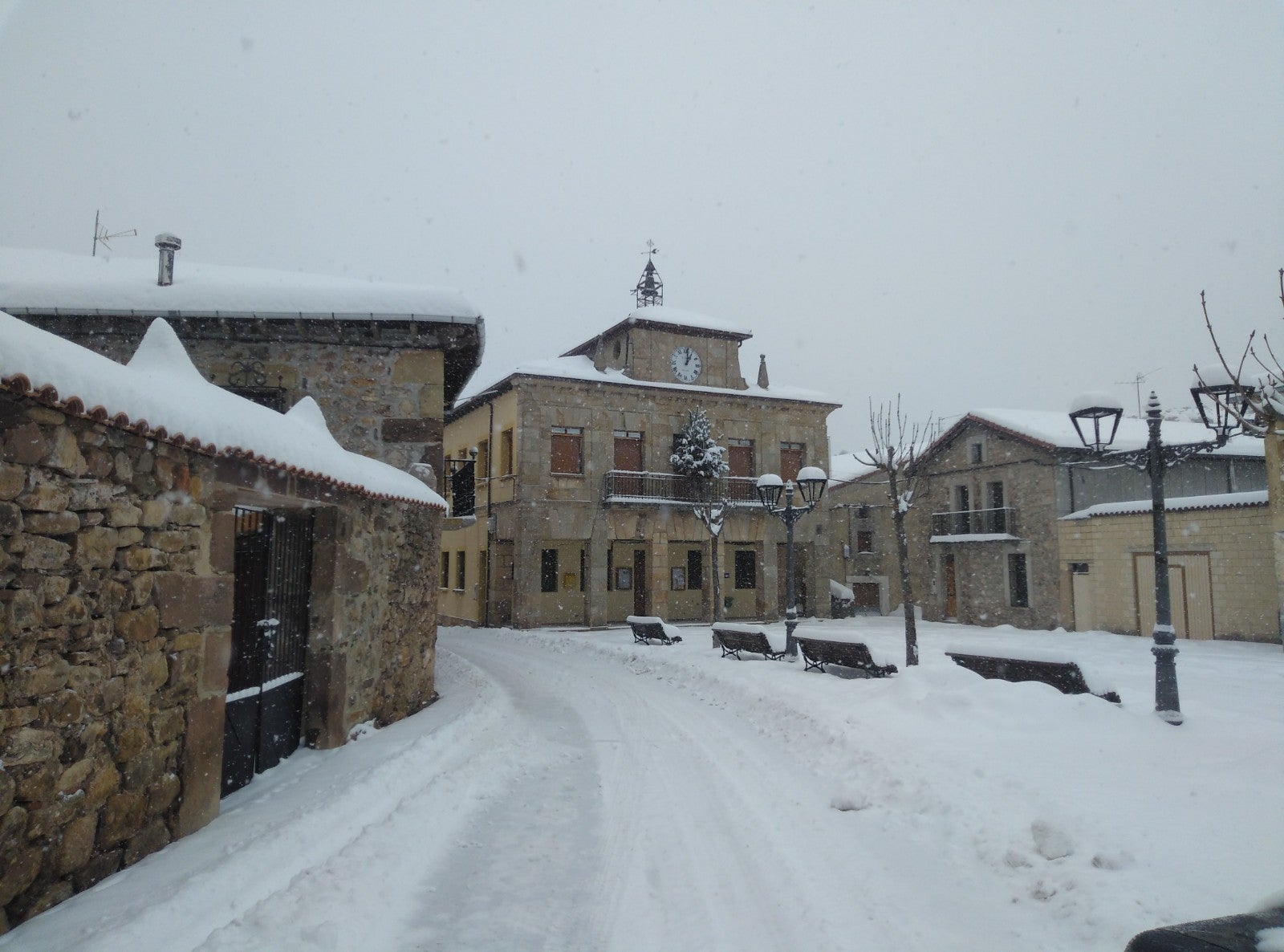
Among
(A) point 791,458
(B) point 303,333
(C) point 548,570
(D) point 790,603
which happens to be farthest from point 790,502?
(A) point 791,458

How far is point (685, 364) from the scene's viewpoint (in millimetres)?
26078

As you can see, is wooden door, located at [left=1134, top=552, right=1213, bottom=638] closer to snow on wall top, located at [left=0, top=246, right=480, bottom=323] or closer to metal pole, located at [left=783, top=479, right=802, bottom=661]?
metal pole, located at [left=783, top=479, right=802, bottom=661]

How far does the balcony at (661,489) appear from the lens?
23.8 m

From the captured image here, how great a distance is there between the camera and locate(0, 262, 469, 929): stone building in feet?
11.0

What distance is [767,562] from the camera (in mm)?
26219

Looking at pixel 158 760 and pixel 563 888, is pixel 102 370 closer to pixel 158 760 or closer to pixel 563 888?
pixel 158 760

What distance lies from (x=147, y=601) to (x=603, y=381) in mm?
20288

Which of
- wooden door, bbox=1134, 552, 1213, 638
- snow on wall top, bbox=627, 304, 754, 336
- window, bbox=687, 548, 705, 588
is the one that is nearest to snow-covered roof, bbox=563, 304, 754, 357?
snow on wall top, bbox=627, 304, 754, 336

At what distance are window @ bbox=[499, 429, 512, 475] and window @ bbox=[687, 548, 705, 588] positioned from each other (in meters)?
6.83

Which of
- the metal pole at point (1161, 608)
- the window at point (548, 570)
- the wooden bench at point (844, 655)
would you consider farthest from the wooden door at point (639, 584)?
the metal pole at point (1161, 608)

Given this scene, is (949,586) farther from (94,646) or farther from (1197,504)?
(94,646)

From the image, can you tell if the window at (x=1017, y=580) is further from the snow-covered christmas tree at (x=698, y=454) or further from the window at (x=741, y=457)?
the snow-covered christmas tree at (x=698, y=454)

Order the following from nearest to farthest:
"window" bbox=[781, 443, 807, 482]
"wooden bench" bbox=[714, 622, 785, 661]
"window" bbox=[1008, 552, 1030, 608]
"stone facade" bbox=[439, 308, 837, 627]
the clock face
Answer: "wooden bench" bbox=[714, 622, 785, 661] < "stone facade" bbox=[439, 308, 837, 627] < "window" bbox=[1008, 552, 1030, 608] < the clock face < "window" bbox=[781, 443, 807, 482]

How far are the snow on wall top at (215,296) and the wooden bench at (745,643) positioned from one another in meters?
7.56
